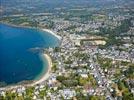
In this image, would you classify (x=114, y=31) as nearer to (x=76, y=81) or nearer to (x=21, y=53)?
(x=21, y=53)

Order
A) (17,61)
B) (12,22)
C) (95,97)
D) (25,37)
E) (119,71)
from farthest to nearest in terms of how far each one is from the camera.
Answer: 1. (12,22)
2. (25,37)
3. (17,61)
4. (119,71)
5. (95,97)

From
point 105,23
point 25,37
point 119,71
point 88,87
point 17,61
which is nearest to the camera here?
point 88,87

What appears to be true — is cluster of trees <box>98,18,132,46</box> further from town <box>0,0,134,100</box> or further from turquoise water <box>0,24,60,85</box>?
turquoise water <box>0,24,60,85</box>

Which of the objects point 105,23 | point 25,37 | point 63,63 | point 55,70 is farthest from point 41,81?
point 105,23

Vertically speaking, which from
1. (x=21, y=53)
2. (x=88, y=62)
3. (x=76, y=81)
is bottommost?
(x=21, y=53)

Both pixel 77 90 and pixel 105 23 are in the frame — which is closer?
pixel 77 90

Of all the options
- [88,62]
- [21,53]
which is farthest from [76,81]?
[21,53]

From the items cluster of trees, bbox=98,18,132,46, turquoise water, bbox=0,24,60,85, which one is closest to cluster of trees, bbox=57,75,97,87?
turquoise water, bbox=0,24,60,85

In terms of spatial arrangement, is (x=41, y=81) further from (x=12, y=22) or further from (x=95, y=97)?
(x=12, y=22)
